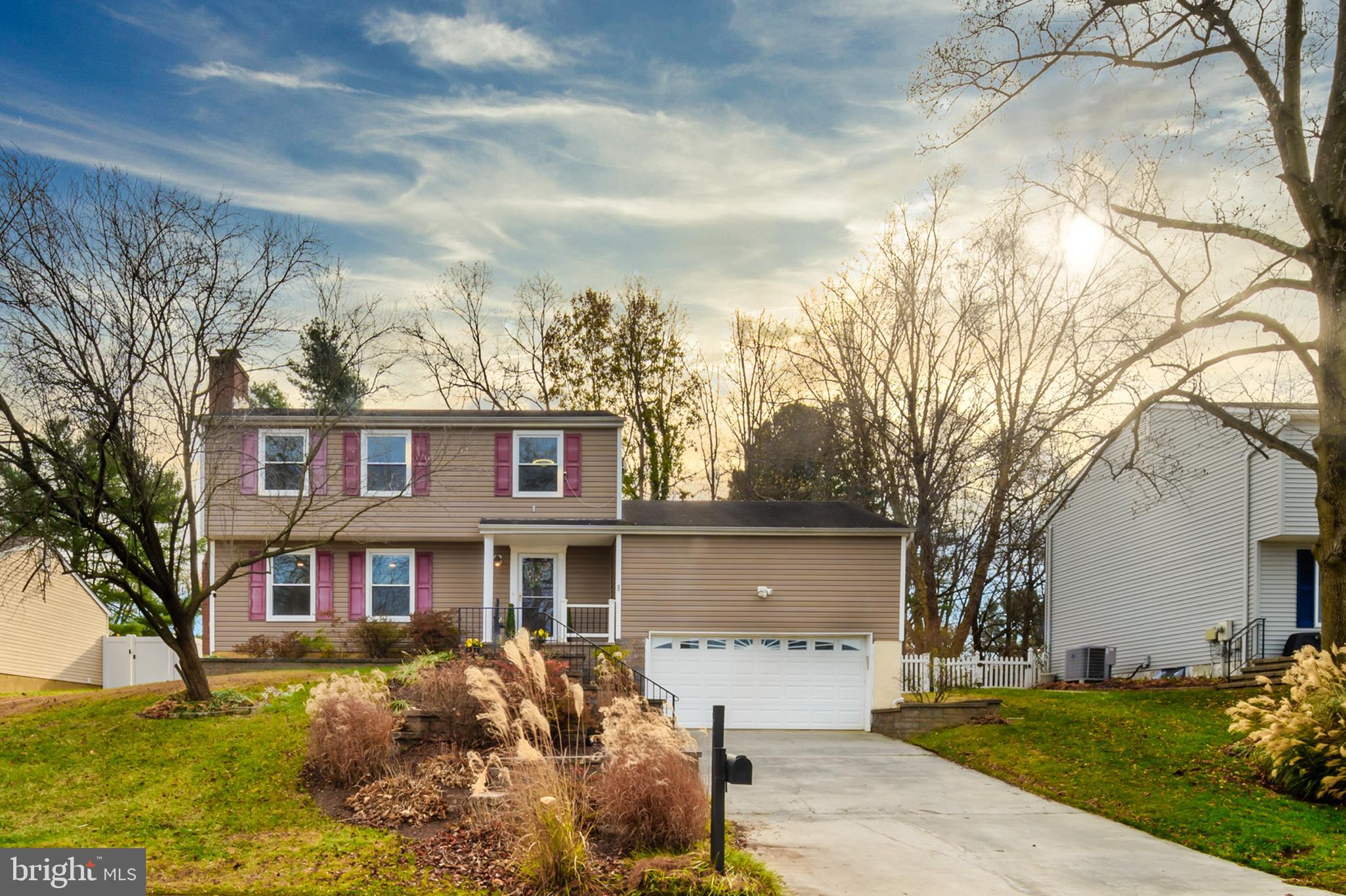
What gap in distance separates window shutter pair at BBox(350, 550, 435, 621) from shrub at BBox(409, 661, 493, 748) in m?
9.02

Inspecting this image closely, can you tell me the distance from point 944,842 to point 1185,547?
17.3 m

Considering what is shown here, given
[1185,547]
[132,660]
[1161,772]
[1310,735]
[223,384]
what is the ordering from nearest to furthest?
[1310,735]
[1161,772]
[223,384]
[1185,547]
[132,660]

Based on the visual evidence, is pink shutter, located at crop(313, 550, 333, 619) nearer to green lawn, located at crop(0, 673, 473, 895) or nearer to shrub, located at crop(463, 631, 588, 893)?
green lawn, located at crop(0, 673, 473, 895)

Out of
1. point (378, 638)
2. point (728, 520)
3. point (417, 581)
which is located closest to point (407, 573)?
point (417, 581)

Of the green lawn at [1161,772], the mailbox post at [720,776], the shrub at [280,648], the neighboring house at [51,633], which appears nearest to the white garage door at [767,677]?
the green lawn at [1161,772]

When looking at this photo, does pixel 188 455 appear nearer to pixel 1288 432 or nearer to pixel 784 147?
pixel 784 147

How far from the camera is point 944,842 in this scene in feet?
36.0

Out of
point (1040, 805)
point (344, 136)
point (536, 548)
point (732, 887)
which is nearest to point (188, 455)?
point (344, 136)

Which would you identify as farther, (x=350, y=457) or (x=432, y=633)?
(x=350, y=457)

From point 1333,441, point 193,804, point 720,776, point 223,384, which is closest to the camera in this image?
point 720,776

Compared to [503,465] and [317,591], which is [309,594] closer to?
[317,591]

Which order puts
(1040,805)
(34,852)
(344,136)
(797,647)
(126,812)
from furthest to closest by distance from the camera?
(797,647) < (344,136) < (1040,805) < (126,812) < (34,852)

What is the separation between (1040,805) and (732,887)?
686cm

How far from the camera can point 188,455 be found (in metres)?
16.0
